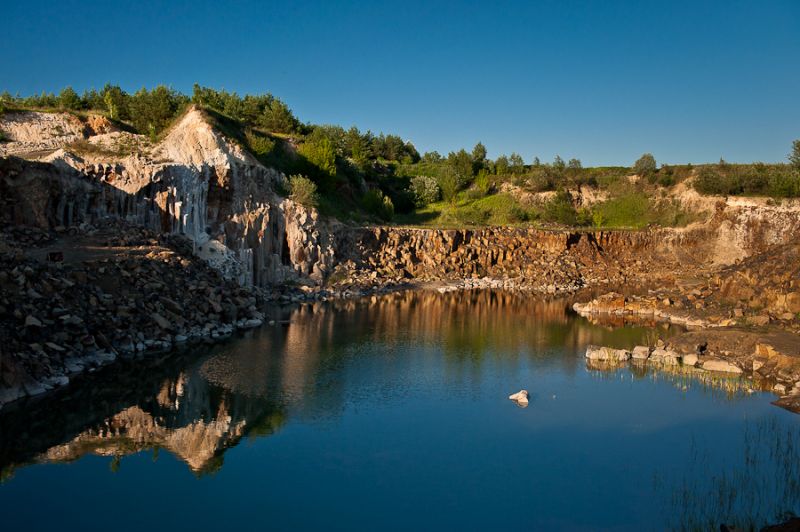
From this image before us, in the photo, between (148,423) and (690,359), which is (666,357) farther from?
(148,423)

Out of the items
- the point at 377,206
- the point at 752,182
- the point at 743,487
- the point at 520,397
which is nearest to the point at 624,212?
the point at 752,182

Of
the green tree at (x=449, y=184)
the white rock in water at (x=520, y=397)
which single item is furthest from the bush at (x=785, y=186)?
the white rock in water at (x=520, y=397)

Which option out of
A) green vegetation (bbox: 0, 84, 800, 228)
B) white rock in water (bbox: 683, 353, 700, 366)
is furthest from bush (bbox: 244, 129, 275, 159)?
white rock in water (bbox: 683, 353, 700, 366)

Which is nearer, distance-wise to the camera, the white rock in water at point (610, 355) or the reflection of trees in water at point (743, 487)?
the reflection of trees in water at point (743, 487)

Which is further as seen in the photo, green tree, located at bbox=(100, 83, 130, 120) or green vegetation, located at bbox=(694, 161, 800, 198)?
green vegetation, located at bbox=(694, 161, 800, 198)

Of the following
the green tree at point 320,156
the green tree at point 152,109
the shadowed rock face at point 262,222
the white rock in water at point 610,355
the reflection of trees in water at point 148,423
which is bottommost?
the reflection of trees in water at point 148,423

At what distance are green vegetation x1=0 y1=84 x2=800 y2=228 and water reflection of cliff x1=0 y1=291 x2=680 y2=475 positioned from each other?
55.4ft

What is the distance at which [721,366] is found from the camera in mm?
22484

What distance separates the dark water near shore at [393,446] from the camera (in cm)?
1203

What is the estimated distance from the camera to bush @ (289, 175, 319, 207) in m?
43.0

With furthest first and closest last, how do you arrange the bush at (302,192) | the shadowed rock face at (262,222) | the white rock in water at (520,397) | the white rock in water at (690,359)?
the bush at (302,192) → the shadowed rock face at (262,222) → the white rock in water at (690,359) → the white rock in water at (520,397)

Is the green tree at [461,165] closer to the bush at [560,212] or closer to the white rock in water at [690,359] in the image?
the bush at [560,212]

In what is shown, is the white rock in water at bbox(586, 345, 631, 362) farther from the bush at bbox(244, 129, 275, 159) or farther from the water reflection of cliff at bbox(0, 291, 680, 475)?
the bush at bbox(244, 129, 275, 159)

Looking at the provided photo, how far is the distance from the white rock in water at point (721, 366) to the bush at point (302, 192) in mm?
28339
